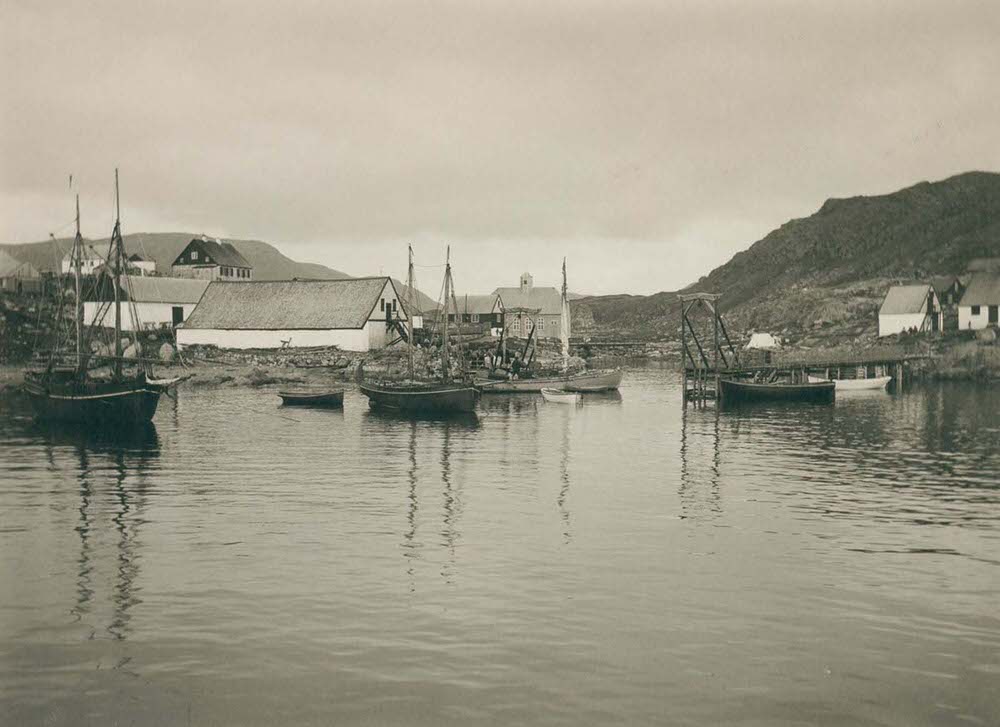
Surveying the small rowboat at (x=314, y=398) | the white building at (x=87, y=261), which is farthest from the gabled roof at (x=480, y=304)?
the small rowboat at (x=314, y=398)

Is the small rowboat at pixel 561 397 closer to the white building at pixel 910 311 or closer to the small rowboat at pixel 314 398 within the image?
the small rowboat at pixel 314 398

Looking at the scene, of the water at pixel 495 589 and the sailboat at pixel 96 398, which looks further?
the sailboat at pixel 96 398

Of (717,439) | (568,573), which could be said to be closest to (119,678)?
(568,573)

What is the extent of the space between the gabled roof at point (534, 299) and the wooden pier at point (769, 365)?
44.2 meters

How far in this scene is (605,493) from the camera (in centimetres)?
3169

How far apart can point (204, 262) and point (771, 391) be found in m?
97.3

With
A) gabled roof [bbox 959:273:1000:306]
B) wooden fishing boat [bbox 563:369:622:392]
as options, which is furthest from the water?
gabled roof [bbox 959:273:1000:306]

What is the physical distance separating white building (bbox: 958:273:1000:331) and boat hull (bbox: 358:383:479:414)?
7402cm

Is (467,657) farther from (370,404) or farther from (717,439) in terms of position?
(370,404)

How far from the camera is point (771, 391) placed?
73562mm

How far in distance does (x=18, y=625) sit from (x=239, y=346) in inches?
3407

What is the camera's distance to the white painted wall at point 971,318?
359 ft

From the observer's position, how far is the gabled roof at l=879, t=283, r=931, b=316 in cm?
11488

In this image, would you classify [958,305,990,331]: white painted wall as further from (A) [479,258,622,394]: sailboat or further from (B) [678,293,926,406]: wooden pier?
(A) [479,258,622,394]: sailboat
